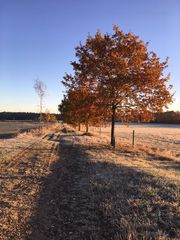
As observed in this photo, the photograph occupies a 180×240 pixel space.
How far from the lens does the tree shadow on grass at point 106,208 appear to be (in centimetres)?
568

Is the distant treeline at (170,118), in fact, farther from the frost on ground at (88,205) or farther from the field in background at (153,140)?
the frost on ground at (88,205)

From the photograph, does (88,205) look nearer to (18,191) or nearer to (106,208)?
(106,208)

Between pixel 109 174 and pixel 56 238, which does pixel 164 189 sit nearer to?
pixel 109 174

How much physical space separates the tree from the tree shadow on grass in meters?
10.0

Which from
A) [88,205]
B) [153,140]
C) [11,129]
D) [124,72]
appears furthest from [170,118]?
[88,205]

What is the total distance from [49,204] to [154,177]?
186 inches

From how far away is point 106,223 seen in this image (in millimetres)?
6219

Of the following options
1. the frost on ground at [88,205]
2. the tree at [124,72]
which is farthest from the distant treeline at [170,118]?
the frost on ground at [88,205]

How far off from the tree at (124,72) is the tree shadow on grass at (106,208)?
10.0 meters

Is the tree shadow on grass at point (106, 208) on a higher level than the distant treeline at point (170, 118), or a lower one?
lower

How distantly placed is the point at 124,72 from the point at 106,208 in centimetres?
1433

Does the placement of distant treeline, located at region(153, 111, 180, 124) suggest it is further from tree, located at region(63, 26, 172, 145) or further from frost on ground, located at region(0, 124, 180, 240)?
frost on ground, located at region(0, 124, 180, 240)

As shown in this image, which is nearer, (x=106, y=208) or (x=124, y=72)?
(x=106, y=208)

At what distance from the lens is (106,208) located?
695cm
